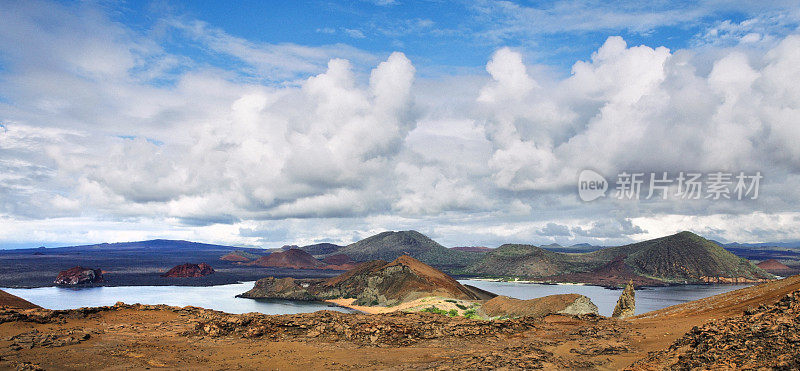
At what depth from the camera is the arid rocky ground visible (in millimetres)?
12711

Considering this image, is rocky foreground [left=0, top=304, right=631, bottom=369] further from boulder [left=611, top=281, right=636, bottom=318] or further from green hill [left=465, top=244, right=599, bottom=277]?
green hill [left=465, top=244, right=599, bottom=277]

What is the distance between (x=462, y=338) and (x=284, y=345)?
27.5ft

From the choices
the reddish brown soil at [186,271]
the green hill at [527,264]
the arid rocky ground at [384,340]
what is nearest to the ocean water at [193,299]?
the reddish brown soil at [186,271]

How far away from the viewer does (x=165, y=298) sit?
90562mm

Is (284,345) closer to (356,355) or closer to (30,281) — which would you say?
(356,355)

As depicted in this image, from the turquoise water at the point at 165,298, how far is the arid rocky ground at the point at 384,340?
53099 millimetres

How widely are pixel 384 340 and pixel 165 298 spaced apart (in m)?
87.5

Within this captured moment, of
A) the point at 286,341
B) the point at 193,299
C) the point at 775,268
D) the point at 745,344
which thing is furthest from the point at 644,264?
the point at 286,341

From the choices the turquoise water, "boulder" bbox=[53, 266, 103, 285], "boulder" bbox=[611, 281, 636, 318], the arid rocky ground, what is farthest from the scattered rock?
"boulder" bbox=[53, 266, 103, 285]

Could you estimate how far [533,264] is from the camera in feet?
551

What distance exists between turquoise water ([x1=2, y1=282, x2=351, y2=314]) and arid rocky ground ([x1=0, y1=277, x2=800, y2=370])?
5310 centimetres

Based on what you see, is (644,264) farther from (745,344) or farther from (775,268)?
(745,344)

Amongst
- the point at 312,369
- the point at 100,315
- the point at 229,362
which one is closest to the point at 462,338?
the point at 312,369

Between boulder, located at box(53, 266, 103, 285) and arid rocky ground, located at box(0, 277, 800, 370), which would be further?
boulder, located at box(53, 266, 103, 285)
